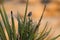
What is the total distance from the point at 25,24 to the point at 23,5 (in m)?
1.66

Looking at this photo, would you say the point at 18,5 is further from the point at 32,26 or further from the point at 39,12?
the point at 32,26

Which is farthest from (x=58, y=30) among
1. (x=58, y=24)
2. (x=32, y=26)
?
(x=32, y=26)

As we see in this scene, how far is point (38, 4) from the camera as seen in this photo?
242cm

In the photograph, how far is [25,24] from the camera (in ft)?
2.55

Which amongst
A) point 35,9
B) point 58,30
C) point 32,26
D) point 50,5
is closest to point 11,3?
point 35,9

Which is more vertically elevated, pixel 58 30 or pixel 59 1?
pixel 59 1

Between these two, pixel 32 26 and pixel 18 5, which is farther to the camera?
pixel 18 5

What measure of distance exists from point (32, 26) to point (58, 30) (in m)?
1.58

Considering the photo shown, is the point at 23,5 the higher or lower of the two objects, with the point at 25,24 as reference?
lower

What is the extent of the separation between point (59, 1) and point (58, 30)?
0.33 m

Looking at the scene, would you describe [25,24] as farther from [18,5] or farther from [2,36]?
[18,5]

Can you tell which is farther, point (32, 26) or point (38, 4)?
point (38, 4)

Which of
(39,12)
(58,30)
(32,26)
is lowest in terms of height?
(58,30)

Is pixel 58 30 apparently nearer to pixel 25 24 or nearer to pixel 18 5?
pixel 18 5
